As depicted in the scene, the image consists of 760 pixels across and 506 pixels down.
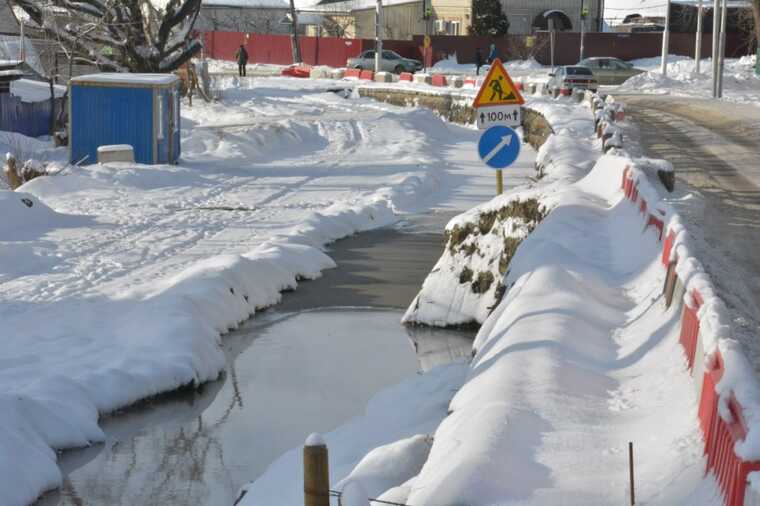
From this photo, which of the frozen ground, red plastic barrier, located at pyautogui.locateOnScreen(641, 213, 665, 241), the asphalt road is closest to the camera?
the frozen ground

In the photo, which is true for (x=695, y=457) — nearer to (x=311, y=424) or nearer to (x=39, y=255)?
(x=311, y=424)

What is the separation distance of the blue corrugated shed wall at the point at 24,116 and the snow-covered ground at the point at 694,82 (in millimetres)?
23488

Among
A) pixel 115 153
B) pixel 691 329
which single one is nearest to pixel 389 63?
pixel 115 153

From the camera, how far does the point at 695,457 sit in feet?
19.2

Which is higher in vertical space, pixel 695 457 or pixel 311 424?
pixel 695 457

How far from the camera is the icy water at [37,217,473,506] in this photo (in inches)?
359

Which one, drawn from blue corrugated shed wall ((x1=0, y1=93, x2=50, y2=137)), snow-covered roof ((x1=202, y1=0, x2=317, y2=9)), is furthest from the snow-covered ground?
snow-covered roof ((x1=202, y1=0, x2=317, y2=9))

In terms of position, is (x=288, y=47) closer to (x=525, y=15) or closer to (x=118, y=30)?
(x=525, y=15)

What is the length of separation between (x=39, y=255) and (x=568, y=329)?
32.0ft

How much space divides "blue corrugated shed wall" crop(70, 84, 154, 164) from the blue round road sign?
12.9 m

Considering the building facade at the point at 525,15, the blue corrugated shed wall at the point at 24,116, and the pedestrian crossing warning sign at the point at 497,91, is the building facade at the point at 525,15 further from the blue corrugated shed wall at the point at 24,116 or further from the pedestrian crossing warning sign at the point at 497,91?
the pedestrian crossing warning sign at the point at 497,91

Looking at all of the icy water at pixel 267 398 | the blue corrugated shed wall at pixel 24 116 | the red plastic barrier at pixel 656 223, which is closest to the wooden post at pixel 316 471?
the icy water at pixel 267 398

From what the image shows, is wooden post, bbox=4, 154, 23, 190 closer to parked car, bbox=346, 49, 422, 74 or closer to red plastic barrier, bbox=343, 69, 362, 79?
red plastic barrier, bbox=343, 69, 362, 79

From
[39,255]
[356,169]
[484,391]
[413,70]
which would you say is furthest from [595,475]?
[413,70]
